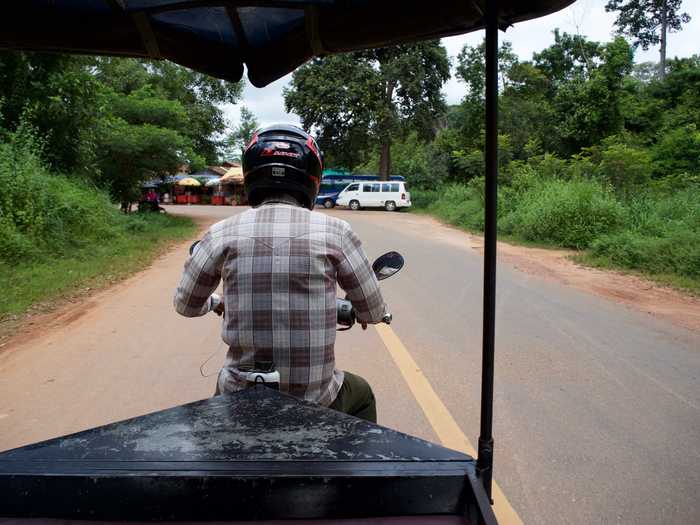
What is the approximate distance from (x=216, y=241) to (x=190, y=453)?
0.77m

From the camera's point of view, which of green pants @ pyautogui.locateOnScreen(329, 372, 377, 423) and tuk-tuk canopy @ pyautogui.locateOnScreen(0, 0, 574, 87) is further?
green pants @ pyautogui.locateOnScreen(329, 372, 377, 423)

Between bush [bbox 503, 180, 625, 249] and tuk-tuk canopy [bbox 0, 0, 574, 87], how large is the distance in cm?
1347

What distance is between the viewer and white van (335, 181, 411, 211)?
34031mm

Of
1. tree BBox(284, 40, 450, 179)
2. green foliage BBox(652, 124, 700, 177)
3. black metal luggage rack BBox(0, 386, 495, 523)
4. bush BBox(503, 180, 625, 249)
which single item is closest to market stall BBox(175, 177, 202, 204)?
tree BBox(284, 40, 450, 179)

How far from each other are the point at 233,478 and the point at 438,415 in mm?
2810

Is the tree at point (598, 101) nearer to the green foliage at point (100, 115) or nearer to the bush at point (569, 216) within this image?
the bush at point (569, 216)

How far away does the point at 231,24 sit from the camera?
7.22ft

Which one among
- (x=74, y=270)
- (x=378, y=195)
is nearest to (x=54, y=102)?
(x=74, y=270)

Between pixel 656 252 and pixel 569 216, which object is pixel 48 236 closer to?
pixel 656 252

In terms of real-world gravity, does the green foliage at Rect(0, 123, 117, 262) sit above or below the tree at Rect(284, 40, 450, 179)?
below

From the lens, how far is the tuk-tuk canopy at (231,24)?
1.88 metres

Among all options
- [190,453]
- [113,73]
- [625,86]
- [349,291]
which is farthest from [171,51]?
[625,86]

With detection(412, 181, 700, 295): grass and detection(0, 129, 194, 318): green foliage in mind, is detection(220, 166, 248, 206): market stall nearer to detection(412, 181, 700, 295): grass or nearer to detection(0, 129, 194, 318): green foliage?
detection(412, 181, 700, 295): grass

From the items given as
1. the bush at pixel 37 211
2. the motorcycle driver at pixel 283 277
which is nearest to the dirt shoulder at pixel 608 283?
the motorcycle driver at pixel 283 277
